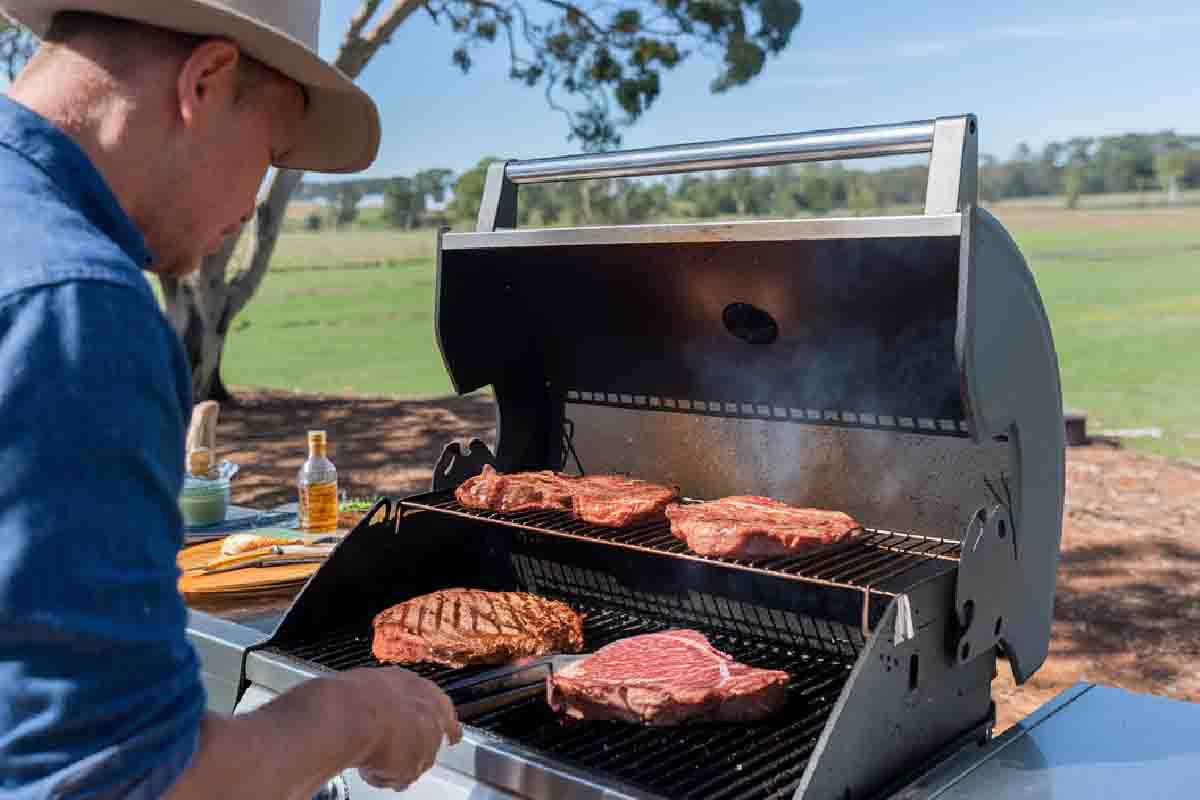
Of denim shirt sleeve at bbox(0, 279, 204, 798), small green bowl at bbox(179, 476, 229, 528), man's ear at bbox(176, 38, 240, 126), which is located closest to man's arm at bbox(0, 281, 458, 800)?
denim shirt sleeve at bbox(0, 279, 204, 798)

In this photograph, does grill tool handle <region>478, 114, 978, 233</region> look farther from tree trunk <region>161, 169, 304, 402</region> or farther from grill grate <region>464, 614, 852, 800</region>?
tree trunk <region>161, 169, 304, 402</region>

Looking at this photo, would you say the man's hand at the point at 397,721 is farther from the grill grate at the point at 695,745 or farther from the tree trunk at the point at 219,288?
the tree trunk at the point at 219,288

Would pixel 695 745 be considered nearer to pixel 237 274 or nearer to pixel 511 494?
pixel 511 494

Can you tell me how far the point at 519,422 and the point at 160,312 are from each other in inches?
78.3

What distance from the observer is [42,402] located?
110 cm

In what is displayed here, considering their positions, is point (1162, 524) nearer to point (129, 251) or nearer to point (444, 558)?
point (444, 558)

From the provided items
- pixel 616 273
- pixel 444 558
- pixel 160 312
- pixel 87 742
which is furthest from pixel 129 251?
pixel 444 558

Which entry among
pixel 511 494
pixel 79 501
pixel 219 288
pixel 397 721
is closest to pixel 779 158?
pixel 511 494

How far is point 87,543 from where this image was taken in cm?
112

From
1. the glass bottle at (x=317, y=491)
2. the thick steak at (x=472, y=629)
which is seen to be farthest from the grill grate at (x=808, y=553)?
the glass bottle at (x=317, y=491)

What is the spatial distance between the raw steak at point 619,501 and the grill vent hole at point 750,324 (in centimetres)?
47

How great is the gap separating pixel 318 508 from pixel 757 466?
1.67 meters

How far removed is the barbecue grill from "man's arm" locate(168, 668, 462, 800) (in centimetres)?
41

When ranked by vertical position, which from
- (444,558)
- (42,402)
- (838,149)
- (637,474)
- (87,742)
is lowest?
(444,558)
